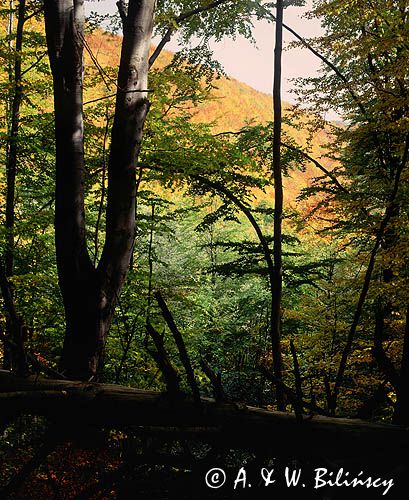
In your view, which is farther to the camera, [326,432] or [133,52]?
[133,52]

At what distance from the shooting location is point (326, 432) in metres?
2.00

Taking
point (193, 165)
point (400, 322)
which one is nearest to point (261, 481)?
point (193, 165)

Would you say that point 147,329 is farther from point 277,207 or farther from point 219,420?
point 277,207

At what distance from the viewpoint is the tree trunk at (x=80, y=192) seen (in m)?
3.24

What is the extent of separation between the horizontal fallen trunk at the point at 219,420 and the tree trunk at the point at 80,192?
1.23 meters

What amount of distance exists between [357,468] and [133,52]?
3.42 m

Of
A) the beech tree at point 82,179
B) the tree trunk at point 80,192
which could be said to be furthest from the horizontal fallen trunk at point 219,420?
the tree trunk at point 80,192

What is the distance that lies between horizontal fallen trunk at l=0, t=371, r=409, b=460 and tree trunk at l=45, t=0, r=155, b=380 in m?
1.23

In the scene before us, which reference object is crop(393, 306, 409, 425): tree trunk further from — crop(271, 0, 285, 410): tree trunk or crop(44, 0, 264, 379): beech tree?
crop(271, 0, 285, 410): tree trunk

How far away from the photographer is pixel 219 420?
76.5 inches

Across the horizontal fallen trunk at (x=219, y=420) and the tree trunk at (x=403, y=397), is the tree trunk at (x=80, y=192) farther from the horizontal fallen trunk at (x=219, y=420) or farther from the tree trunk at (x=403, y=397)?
the tree trunk at (x=403, y=397)

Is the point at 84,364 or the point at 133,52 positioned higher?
the point at 133,52

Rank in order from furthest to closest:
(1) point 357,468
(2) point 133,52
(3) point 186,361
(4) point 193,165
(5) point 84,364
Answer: (4) point 193,165 → (2) point 133,52 → (5) point 84,364 → (1) point 357,468 → (3) point 186,361

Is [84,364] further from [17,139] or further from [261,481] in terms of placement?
[17,139]
